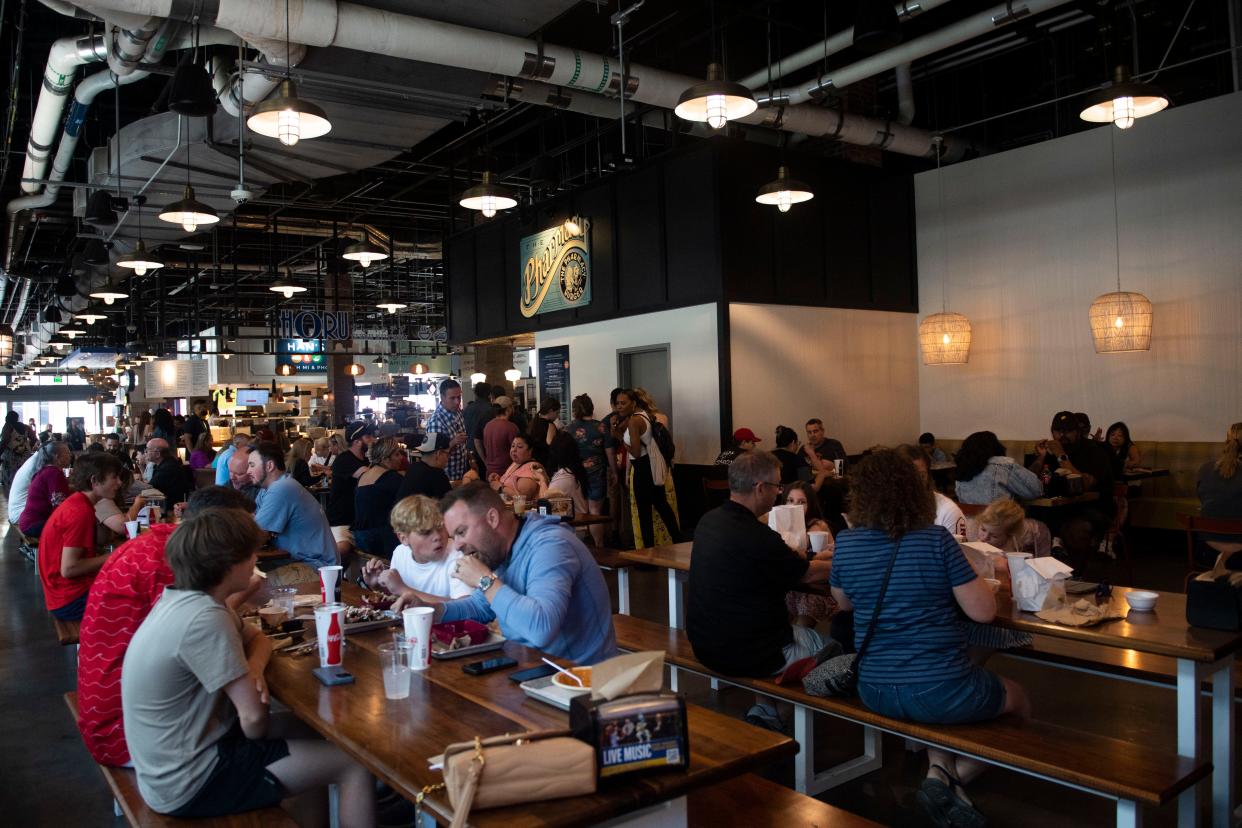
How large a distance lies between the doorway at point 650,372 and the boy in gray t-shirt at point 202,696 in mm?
7664

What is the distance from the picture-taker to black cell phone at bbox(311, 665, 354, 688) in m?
2.57

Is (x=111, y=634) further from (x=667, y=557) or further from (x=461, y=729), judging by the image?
(x=667, y=557)

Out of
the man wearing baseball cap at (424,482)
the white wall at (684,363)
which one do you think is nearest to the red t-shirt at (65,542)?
the man wearing baseball cap at (424,482)

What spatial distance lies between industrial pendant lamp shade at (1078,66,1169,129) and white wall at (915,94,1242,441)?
163 inches

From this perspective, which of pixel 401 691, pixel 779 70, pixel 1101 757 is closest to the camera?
pixel 401 691

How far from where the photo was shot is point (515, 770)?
174cm

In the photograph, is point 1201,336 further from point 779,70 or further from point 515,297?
point 515,297

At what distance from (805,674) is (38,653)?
5.62m

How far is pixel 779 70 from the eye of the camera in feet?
27.3

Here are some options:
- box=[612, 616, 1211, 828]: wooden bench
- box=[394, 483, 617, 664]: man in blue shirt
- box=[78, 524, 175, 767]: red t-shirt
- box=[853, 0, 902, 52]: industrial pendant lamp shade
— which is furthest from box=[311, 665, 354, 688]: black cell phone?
box=[853, 0, 902, 52]: industrial pendant lamp shade

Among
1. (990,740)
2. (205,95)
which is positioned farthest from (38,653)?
(990,740)

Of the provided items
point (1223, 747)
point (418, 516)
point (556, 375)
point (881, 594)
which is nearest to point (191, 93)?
point (418, 516)

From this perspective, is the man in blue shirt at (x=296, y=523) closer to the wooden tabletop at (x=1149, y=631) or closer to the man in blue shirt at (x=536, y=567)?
the man in blue shirt at (x=536, y=567)

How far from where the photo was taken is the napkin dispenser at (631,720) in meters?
1.81
